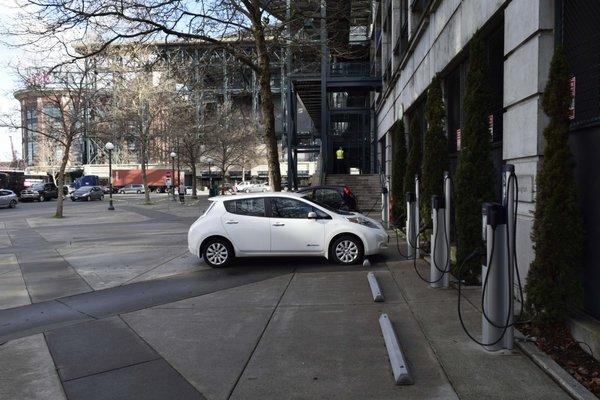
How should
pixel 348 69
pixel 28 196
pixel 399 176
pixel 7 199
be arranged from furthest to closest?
pixel 28 196 < pixel 7 199 < pixel 348 69 < pixel 399 176

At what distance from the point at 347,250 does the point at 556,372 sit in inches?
259

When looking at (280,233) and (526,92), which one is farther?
(280,233)

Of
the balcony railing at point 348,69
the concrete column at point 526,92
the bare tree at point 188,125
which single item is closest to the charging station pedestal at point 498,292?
the concrete column at point 526,92

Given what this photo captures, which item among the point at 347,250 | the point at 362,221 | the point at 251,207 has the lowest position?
the point at 347,250

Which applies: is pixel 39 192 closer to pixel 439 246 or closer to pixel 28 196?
pixel 28 196

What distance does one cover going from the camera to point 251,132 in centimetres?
5447

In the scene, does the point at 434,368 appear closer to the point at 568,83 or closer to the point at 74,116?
the point at 568,83

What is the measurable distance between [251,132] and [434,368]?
50620mm

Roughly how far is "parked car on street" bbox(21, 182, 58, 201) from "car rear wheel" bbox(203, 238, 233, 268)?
47.1m

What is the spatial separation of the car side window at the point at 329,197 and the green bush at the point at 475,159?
10108mm

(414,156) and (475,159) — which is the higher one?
(414,156)

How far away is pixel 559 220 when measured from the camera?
5.31 m

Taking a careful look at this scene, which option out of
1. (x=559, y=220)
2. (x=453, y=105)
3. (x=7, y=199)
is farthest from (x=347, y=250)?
(x=7, y=199)

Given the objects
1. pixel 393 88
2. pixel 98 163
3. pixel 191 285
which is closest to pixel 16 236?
pixel 191 285
